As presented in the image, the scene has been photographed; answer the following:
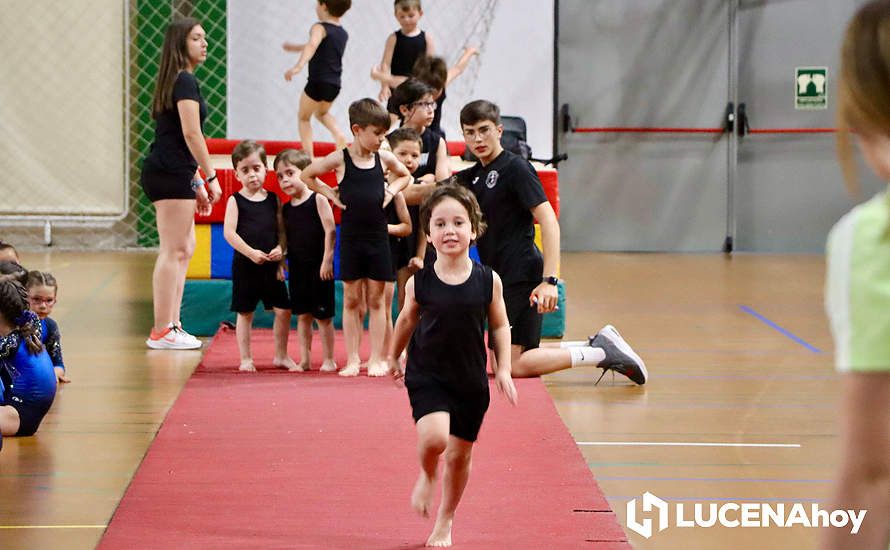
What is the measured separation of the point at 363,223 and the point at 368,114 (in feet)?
1.77

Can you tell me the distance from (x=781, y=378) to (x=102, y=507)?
3409 millimetres

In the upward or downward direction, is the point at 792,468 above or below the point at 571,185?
below

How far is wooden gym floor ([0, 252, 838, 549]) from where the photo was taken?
3957 mm

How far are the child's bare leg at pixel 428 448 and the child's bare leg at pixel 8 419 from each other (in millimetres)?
1941

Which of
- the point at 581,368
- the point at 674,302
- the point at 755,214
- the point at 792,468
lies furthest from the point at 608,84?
the point at 792,468

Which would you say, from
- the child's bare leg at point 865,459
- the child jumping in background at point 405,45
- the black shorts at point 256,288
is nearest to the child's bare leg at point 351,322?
the black shorts at point 256,288

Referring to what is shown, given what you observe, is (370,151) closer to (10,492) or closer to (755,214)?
(10,492)

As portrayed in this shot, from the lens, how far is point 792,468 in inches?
172

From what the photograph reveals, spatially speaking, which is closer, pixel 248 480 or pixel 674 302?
pixel 248 480

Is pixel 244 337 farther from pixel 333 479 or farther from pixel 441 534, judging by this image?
pixel 441 534

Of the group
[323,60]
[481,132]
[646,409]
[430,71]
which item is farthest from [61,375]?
[323,60]

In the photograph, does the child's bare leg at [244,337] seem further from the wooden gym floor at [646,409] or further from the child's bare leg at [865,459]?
the child's bare leg at [865,459]

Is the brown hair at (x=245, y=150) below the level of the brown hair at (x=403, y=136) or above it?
below

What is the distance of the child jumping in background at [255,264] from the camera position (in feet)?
20.3
